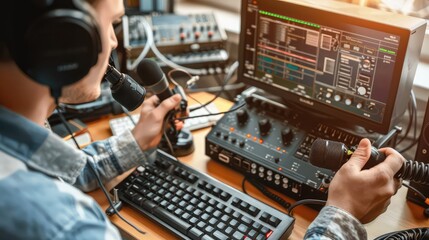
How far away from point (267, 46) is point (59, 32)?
0.77 meters

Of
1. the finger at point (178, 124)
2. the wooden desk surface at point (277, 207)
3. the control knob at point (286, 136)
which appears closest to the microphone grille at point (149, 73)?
the finger at point (178, 124)

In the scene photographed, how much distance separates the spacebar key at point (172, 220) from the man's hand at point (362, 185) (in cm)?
33

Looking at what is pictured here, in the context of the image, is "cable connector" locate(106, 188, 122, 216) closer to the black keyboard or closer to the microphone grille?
the black keyboard

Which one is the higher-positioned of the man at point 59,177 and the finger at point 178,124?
the man at point 59,177

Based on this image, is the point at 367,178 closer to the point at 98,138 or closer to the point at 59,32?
the point at 59,32

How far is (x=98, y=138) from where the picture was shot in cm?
148

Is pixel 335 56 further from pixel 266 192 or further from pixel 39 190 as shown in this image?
pixel 39 190

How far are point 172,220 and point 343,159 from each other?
1.33ft

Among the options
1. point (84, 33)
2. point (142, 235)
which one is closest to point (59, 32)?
point (84, 33)

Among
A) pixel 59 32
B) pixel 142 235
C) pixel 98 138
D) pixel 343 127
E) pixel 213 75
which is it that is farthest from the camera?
pixel 213 75

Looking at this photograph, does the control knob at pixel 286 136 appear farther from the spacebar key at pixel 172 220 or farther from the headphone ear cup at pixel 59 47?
the headphone ear cup at pixel 59 47

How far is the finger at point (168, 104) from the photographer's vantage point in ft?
4.28

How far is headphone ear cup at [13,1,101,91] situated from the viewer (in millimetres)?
670

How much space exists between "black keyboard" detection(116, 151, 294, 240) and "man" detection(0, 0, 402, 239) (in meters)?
0.17
